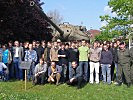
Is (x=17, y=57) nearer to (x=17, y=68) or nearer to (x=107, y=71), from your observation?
(x=17, y=68)

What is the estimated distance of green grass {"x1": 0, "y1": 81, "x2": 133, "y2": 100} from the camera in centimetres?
1384

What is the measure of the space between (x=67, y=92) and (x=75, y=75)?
1.47 meters

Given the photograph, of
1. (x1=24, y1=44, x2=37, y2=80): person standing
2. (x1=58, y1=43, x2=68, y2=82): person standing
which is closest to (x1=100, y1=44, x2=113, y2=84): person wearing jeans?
(x1=58, y1=43, x2=68, y2=82): person standing

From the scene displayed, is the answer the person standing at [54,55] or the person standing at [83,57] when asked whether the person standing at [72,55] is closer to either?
the person standing at [83,57]

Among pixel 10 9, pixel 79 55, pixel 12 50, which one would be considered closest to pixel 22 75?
pixel 12 50

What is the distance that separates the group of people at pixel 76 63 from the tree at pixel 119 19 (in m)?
10.1

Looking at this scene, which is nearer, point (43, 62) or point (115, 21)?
point (43, 62)

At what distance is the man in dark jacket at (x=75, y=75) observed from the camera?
15911 millimetres

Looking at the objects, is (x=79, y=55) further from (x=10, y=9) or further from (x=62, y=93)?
(x=10, y=9)

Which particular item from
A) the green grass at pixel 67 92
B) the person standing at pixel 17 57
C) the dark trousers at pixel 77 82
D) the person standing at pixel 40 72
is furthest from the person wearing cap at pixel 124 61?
the person standing at pixel 17 57

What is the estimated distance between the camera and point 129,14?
2700 cm

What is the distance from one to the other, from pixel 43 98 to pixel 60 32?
9.87 m

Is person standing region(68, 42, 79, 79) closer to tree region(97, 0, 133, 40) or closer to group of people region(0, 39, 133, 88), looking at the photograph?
group of people region(0, 39, 133, 88)

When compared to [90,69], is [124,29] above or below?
above
